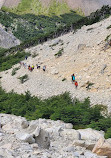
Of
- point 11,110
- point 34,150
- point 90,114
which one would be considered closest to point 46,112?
point 90,114

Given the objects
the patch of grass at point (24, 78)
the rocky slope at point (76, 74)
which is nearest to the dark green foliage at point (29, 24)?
the rocky slope at point (76, 74)

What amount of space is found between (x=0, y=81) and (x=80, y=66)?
19.3 m

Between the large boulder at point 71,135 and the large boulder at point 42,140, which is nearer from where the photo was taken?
the large boulder at point 42,140

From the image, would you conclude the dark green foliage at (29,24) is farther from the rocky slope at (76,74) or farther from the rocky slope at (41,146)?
the rocky slope at (41,146)

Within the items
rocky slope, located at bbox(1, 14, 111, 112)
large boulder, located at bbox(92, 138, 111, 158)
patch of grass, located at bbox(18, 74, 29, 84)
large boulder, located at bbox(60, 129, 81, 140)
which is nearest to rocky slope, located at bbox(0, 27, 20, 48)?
rocky slope, located at bbox(1, 14, 111, 112)

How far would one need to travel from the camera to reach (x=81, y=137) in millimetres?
12117

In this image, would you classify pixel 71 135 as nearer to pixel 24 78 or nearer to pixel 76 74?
pixel 76 74

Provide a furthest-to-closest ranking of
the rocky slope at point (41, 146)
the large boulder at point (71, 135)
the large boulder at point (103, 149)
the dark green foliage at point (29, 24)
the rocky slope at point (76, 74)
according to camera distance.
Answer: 1. the dark green foliage at point (29, 24)
2. the rocky slope at point (76, 74)
3. the large boulder at point (71, 135)
4. the large boulder at point (103, 149)
5. the rocky slope at point (41, 146)

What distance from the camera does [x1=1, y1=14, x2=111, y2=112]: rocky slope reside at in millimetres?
23688

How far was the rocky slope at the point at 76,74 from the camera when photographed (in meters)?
23.7

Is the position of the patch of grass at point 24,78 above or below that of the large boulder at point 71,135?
above

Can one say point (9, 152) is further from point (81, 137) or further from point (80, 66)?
point (80, 66)

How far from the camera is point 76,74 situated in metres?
28.3

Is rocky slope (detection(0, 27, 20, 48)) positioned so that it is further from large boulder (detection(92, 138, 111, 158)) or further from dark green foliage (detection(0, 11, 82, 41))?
large boulder (detection(92, 138, 111, 158))
